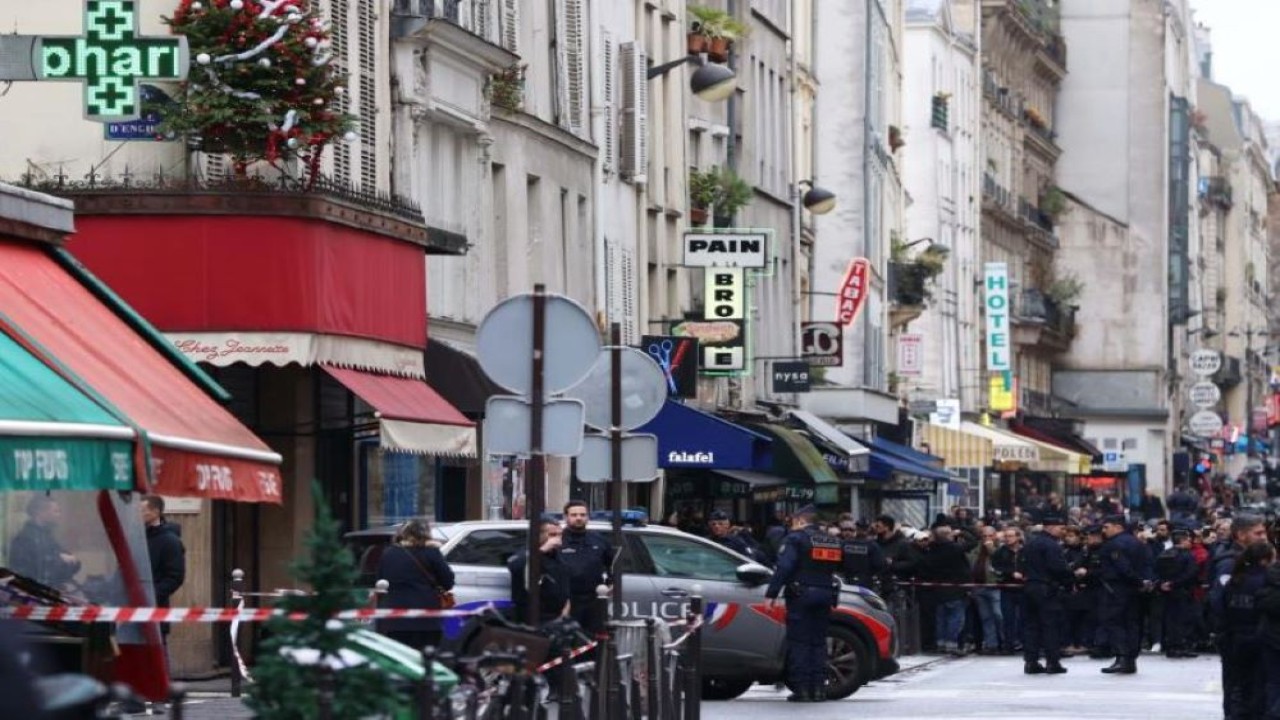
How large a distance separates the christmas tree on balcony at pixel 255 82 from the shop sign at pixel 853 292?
32982mm

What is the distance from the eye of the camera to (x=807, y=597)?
26.3 metres

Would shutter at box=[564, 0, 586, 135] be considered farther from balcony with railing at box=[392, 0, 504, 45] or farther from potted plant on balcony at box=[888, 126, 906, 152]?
potted plant on balcony at box=[888, 126, 906, 152]

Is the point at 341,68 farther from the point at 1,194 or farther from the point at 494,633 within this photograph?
the point at 494,633

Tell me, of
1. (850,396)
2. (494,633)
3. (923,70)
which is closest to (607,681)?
(494,633)

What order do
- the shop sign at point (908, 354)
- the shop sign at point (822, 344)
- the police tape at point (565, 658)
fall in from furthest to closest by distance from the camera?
1. the shop sign at point (908, 354)
2. the shop sign at point (822, 344)
3. the police tape at point (565, 658)

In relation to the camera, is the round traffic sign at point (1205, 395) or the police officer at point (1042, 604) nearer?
the police officer at point (1042, 604)

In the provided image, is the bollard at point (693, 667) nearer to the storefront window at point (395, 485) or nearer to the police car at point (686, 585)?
the police car at point (686, 585)

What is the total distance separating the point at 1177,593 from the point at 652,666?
1979 cm

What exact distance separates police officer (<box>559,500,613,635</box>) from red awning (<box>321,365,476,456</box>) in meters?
4.04

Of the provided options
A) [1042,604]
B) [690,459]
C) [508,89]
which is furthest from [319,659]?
[690,459]

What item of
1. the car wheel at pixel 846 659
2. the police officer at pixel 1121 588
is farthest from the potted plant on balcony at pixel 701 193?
the car wheel at pixel 846 659

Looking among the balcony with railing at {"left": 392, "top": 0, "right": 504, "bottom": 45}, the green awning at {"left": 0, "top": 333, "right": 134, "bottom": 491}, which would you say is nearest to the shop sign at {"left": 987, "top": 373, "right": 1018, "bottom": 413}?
the balcony with railing at {"left": 392, "top": 0, "right": 504, "bottom": 45}

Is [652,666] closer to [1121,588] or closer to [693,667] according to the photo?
[693,667]

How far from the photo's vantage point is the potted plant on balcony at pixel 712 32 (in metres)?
48.6
